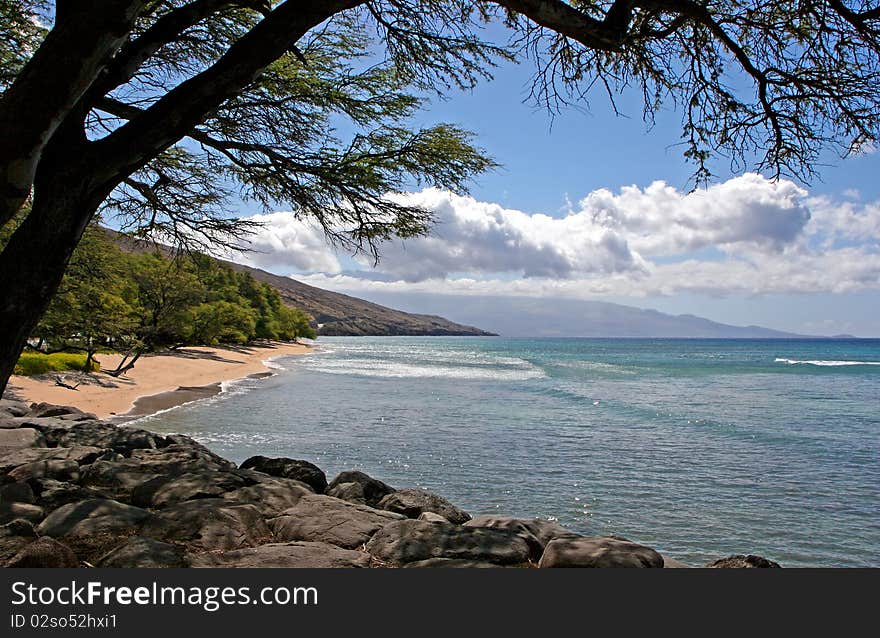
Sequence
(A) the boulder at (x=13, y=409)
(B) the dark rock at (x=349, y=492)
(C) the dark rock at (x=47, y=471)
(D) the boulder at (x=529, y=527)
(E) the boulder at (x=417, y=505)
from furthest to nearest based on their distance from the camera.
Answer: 1. (A) the boulder at (x=13, y=409)
2. (B) the dark rock at (x=349, y=492)
3. (E) the boulder at (x=417, y=505)
4. (C) the dark rock at (x=47, y=471)
5. (D) the boulder at (x=529, y=527)

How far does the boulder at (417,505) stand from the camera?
6777 mm

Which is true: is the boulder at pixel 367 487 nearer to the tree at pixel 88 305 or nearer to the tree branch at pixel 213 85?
the tree branch at pixel 213 85

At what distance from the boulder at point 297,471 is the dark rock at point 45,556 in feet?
13.0

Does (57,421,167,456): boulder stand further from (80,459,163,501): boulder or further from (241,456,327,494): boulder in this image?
(241,456,327,494): boulder

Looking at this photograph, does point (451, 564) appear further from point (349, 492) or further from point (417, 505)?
point (349, 492)

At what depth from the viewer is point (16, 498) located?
15.9ft

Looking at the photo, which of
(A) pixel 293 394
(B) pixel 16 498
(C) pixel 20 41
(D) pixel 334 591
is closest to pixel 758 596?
(D) pixel 334 591

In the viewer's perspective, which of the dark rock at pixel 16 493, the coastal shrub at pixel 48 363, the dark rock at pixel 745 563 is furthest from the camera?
the coastal shrub at pixel 48 363

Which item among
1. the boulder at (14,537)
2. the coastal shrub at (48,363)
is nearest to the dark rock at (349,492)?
the boulder at (14,537)

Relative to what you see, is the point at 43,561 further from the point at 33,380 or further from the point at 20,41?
the point at 33,380

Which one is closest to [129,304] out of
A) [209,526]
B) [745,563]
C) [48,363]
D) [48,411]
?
[48,363]

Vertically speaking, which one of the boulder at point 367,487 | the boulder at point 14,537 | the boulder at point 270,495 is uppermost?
the boulder at point 14,537

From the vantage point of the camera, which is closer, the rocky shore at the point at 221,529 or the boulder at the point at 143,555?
the boulder at the point at 143,555

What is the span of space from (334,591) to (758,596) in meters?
2.58
